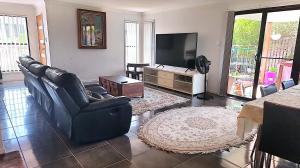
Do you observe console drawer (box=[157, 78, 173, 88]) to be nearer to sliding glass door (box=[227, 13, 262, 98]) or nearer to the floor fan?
the floor fan

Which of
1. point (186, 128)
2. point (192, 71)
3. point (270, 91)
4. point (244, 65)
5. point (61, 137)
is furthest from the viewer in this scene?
point (192, 71)

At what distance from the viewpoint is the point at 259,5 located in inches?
165

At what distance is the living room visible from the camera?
88.2 inches

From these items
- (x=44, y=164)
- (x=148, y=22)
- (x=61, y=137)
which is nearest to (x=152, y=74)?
(x=148, y=22)

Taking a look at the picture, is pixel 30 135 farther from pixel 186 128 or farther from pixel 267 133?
pixel 267 133

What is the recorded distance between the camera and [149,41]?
7270 mm

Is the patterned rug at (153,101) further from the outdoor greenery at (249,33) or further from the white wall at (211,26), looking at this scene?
the outdoor greenery at (249,33)

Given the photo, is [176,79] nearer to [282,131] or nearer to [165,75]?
[165,75]

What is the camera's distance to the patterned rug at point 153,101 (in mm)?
3876

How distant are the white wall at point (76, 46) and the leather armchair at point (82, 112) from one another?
3267mm

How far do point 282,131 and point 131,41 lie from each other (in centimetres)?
620

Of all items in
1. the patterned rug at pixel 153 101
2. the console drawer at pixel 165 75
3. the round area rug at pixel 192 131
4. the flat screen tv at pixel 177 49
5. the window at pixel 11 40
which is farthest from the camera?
the window at pixel 11 40

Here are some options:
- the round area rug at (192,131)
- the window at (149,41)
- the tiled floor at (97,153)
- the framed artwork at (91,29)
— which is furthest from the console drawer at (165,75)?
the tiled floor at (97,153)

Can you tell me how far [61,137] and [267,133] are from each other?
2.42 m
